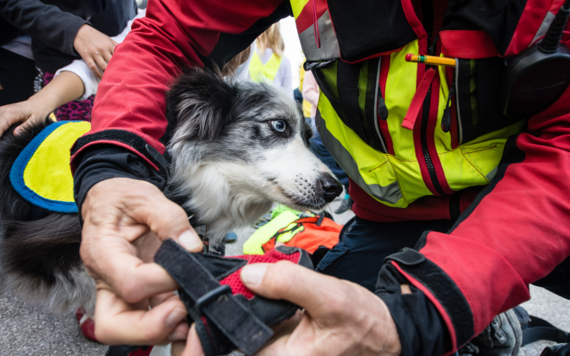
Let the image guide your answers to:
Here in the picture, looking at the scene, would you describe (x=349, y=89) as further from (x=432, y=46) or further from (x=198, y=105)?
(x=198, y=105)

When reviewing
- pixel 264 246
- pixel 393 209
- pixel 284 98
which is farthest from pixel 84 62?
pixel 393 209

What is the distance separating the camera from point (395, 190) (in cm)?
123

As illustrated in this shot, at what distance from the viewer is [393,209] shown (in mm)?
1410

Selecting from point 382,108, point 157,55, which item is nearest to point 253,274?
point 382,108

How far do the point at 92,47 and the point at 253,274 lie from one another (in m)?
1.72

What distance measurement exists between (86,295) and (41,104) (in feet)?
3.21

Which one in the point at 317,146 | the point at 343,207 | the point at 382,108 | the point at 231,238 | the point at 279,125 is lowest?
the point at 343,207

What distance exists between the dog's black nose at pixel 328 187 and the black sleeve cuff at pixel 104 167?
79 cm

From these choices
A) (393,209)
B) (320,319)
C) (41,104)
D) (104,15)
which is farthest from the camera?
(104,15)

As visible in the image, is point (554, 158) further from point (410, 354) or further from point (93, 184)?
point (93, 184)

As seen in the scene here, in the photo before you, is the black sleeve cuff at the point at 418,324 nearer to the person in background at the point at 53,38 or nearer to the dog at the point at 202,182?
the dog at the point at 202,182

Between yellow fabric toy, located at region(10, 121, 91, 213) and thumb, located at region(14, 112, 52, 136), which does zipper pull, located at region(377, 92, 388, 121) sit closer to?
yellow fabric toy, located at region(10, 121, 91, 213)

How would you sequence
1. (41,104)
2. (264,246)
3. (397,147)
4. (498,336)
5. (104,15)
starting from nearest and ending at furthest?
(397,147) → (498,336) → (41,104) → (104,15) → (264,246)

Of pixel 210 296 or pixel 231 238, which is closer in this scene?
pixel 210 296
